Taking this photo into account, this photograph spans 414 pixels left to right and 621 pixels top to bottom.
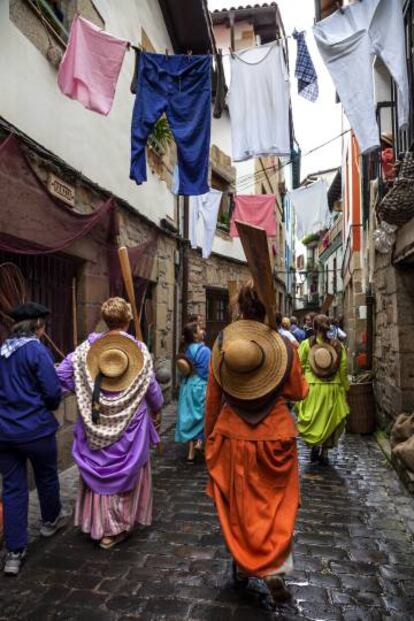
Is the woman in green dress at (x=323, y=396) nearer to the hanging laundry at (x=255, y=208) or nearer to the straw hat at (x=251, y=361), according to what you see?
the straw hat at (x=251, y=361)

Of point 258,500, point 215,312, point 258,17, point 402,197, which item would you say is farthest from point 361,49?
point 258,17

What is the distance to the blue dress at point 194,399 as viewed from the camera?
5523mm

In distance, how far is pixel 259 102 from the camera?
6422mm

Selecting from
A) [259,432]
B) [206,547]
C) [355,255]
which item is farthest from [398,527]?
[355,255]

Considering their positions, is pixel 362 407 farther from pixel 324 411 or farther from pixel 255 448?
pixel 255 448

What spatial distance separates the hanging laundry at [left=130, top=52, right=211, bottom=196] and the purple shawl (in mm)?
3010

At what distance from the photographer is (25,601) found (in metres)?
2.57

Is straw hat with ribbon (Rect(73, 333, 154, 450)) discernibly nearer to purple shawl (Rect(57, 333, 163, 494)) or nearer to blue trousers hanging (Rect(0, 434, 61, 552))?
purple shawl (Rect(57, 333, 163, 494))

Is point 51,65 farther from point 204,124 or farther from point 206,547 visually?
point 206,547

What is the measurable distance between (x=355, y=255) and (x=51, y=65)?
9.18 m

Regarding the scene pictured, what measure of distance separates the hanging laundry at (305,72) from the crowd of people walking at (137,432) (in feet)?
14.4

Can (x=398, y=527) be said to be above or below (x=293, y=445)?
below

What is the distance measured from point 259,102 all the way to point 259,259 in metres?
4.74

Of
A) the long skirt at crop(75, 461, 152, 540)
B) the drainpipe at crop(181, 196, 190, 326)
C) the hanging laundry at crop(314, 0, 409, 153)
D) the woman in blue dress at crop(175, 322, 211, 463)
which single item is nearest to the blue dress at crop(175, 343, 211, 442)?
the woman in blue dress at crop(175, 322, 211, 463)
